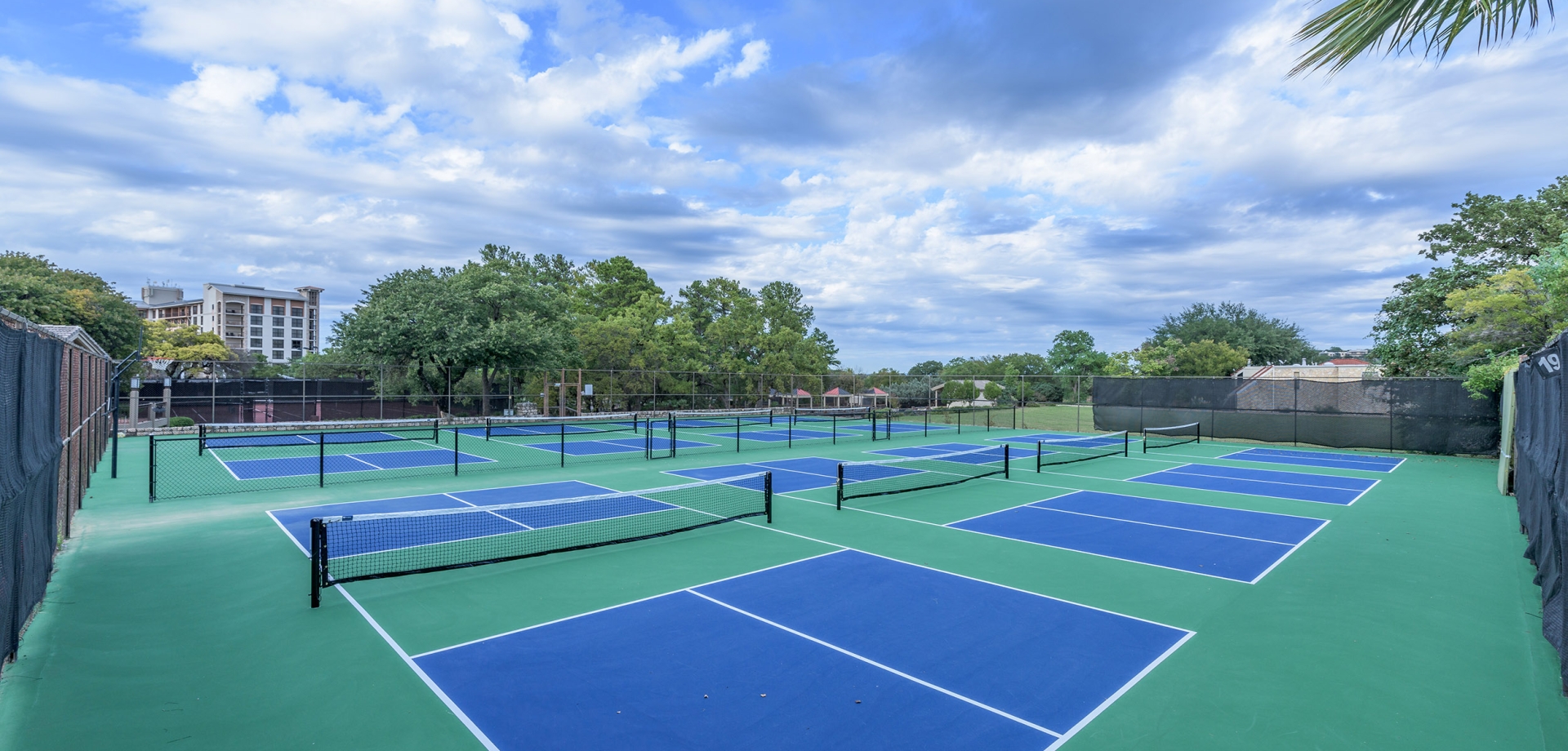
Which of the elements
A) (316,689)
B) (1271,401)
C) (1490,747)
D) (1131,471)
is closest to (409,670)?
(316,689)

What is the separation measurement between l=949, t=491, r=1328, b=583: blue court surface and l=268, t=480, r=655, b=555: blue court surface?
248 inches

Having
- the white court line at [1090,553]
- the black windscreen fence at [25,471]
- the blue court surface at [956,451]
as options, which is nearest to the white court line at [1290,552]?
the white court line at [1090,553]

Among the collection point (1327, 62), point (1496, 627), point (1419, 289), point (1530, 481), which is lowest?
point (1496, 627)

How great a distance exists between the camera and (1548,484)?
22.5 ft

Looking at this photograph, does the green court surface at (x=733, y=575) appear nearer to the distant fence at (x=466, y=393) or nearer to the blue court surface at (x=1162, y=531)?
the blue court surface at (x=1162, y=531)

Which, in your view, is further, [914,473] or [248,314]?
[248,314]

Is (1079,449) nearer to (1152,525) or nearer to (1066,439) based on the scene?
(1066,439)

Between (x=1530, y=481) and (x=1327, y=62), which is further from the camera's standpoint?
(x=1530, y=481)

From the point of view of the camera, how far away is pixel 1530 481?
9.89 metres

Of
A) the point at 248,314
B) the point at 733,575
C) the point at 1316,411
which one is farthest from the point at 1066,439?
the point at 248,314

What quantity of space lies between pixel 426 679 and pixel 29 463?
3833 mm

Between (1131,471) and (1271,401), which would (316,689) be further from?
(1271,401)

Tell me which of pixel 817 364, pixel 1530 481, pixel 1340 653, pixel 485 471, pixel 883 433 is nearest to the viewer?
pixel 1340 653

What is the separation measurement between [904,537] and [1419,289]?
29850 mm
